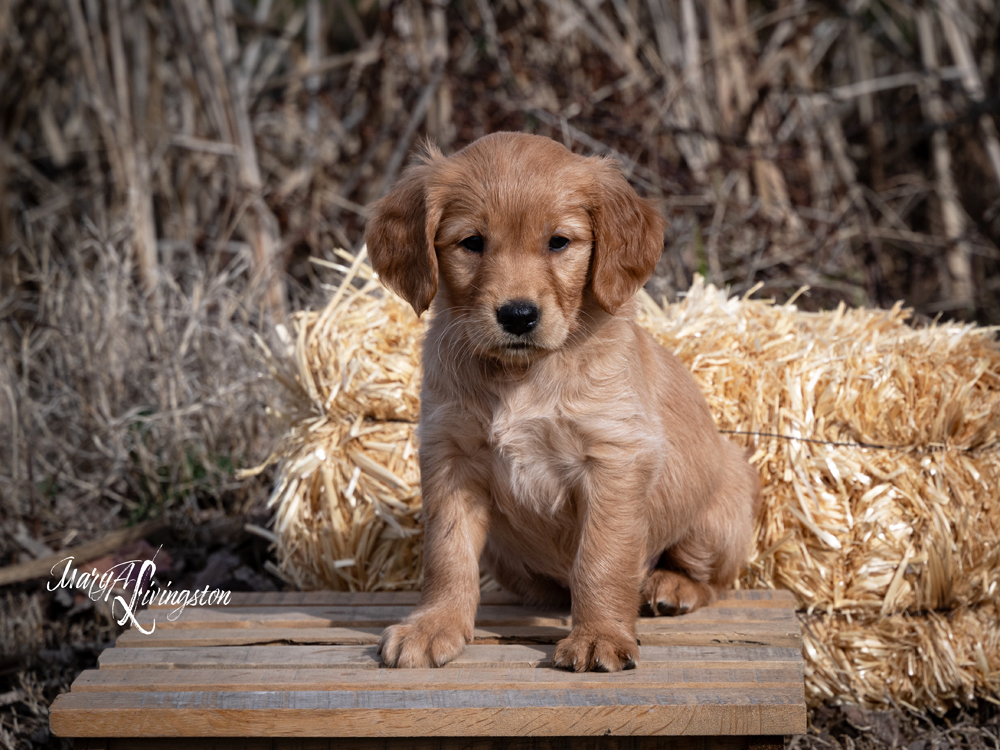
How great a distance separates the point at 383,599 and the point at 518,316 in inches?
52.9

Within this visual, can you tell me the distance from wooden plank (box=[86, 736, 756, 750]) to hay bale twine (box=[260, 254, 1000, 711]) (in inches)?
49.5

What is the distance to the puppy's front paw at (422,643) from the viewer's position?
2775 mm

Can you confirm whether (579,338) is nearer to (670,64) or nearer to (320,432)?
(320,432)

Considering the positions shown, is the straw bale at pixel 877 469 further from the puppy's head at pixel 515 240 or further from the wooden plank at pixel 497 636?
the puppy's head at pixel 515 240

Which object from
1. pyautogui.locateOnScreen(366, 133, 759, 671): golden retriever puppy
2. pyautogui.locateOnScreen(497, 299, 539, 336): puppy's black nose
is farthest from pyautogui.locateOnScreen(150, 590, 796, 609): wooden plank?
pyautogui.locateOnScreen(497, 299, 539, 336): puppy's black nose

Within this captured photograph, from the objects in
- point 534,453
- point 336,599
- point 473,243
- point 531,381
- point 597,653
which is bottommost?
point 336,599

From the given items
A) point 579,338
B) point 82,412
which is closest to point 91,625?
point 82,412

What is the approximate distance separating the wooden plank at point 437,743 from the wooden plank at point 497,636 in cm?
44

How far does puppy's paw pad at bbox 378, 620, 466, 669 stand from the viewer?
Answer: 277 cm

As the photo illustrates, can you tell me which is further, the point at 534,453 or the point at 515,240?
the point at 534,453

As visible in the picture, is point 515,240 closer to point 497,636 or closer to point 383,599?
point 497,636

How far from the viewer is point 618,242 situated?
3.04m

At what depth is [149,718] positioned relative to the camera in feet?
8.21

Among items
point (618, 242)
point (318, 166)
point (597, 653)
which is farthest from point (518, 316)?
point (318, 166)
